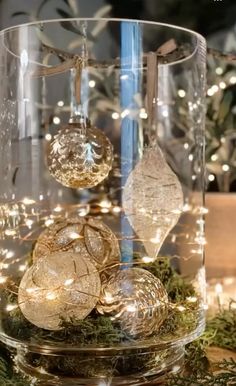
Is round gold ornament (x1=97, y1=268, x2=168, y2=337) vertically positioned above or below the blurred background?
below

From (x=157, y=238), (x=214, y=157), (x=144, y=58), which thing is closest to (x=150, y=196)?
(x=157, y=238)

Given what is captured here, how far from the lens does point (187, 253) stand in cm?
103

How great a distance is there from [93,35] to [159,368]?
0.52 metres

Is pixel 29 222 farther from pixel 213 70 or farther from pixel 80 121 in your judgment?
pixel 213 70

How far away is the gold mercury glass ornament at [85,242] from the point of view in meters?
0.82

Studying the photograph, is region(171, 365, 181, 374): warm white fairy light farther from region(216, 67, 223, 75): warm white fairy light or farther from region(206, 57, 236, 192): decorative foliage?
region(216, 67, 223, 75): warm white fairy light

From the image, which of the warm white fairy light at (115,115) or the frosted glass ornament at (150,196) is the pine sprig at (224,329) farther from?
the warm white fairy light at (115,115)

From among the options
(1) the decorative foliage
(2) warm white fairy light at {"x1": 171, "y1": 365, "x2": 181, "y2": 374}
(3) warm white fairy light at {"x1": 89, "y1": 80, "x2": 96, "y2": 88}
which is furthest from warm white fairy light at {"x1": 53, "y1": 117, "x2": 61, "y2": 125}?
(2) warm white fairy light at {"x1": 171, "y1": 365, "x2": 181, "y2": 374}

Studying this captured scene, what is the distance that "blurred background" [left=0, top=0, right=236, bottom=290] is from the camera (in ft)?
3.92

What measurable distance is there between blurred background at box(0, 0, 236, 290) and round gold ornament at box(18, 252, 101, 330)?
0.48 meters

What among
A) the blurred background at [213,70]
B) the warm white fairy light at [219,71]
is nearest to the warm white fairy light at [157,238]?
the blurred background at [213,70]

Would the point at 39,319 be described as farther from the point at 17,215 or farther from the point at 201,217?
the point at 201,217

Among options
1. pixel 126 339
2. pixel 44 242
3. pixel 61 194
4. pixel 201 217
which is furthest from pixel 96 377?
pixel 61 194

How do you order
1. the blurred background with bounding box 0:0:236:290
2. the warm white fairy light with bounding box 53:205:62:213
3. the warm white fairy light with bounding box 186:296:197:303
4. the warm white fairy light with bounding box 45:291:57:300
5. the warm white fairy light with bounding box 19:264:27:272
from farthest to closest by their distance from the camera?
the blurred background with bounding box 0:0:236:290 → the warm white fairy light with bounding box 53:205:62:213 → the warm white fairy light with bounding box 19:264:27:272 → the warm white fairy light with bounding box 186:296:197:303 → the warm white fairy light with bounding box 45:291:57:300
